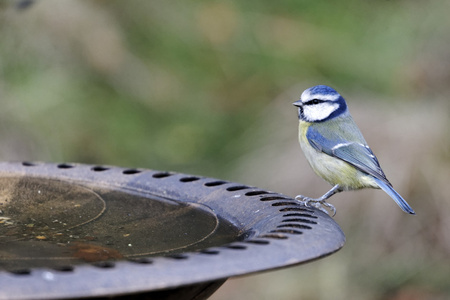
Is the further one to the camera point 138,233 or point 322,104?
point 322,104

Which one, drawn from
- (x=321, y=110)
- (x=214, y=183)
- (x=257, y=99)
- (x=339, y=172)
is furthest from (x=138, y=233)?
(x=257, y=99)

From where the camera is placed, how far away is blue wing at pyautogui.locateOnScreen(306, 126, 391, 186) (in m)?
3.31

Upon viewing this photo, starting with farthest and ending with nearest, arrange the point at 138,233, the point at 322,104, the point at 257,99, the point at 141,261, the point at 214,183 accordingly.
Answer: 1. the point at 257,99
2. the point at 322,104
3. the point at 214,183
4. the point at 138,233
5. the point at 141,261

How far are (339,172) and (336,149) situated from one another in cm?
11

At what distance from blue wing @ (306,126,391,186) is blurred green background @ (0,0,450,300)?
153 centimetres

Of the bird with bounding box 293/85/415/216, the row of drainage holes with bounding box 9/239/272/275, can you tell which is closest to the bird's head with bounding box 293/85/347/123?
the bird with bounding box 293/85/415/216

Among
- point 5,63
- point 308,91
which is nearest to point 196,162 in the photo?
point 5,63

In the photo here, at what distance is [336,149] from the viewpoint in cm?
335

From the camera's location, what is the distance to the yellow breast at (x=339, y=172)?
335 centimetres

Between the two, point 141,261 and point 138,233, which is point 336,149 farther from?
point 141,261

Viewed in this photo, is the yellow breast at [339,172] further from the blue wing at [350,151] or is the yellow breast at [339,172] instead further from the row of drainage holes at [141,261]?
the row of drainage holes at [141,261]

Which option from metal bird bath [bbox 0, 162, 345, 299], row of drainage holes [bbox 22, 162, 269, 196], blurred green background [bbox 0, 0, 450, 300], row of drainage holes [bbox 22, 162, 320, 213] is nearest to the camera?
metal bird bath [bbox 0, 162, 345, 299]

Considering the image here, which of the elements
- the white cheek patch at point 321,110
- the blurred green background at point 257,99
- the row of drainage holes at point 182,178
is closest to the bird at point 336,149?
the white cheek patch at point 321,110

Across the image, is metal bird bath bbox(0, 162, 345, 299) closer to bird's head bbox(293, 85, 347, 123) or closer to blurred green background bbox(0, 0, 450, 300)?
bird's head bbox(293, 85, 347, 123)
